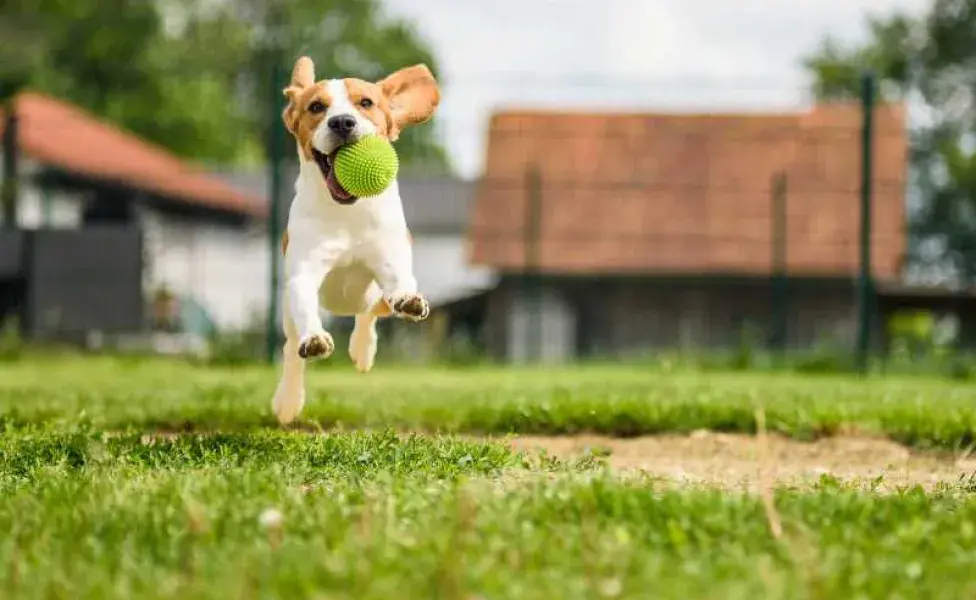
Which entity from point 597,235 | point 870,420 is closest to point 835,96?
point 597,235

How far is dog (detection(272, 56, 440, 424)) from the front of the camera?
5.03 meters

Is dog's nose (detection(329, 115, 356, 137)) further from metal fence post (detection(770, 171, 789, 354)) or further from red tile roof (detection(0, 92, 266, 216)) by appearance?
red tile roof (detection(0, 92, 266, 216))

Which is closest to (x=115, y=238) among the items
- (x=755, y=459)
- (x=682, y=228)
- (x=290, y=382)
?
(x=682, y=228)

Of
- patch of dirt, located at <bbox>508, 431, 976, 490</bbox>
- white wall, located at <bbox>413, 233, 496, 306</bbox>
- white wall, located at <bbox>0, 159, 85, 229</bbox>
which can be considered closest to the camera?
patch of dirt, located at <bbox>508, 431, 976, 490</bbox>

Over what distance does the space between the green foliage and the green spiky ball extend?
26.1 metres

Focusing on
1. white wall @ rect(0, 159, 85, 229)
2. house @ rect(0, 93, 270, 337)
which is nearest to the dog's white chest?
house @ rect(0, 93, 270, 337)

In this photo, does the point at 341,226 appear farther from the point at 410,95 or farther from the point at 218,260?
the point at 218,260

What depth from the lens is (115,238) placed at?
17234mm

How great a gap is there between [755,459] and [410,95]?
2.12 m

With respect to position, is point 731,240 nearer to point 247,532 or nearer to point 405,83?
Answer: point 405,83

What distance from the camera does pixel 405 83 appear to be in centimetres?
554

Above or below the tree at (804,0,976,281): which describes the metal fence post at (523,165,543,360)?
below

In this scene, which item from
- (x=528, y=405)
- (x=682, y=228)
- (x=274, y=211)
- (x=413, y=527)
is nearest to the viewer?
(x=413, y=527)

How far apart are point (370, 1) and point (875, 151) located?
30745mm
